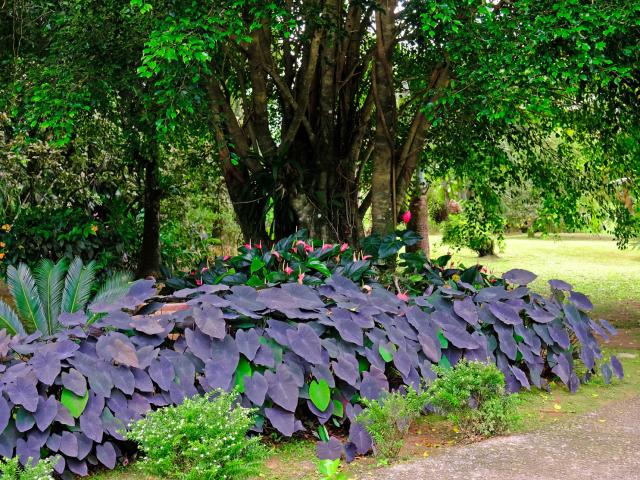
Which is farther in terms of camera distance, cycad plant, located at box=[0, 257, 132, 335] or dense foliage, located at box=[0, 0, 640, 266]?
dense foliage, located at box=[0, 0, 640, 266]

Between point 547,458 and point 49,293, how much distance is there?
3.30 metres

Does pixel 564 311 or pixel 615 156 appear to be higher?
pixel 615 156

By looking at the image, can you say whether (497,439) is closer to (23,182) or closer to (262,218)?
(262,218)

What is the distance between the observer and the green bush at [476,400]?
4.00 metres

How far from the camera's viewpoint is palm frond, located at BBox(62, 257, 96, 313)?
4.46 meters

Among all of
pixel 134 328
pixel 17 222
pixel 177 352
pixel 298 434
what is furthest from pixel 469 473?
pixel 17 222

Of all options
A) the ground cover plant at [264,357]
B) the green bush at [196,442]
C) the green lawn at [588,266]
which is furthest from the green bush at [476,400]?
the green lawn at [588,266]

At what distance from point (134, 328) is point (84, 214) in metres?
6.79

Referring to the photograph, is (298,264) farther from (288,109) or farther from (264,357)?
(288,109)

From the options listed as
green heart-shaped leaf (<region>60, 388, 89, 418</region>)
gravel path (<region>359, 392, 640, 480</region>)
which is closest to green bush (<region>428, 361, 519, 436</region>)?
gravel path (<region>359, 392, 640, 480</region>)

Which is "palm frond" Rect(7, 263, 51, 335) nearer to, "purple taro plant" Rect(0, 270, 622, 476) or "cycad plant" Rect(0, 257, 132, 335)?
"cycad plant" Rect(0, 257, 132, 335)

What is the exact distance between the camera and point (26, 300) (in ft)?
14.1

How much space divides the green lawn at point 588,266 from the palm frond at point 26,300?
21.0 feet

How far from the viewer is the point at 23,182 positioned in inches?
394
